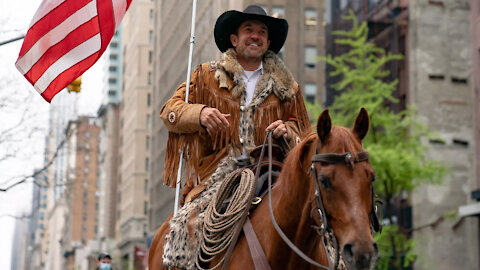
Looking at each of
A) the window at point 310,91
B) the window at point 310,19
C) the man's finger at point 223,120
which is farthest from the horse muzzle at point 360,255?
the window at point 310,19

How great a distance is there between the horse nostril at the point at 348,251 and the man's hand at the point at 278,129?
1816 mm

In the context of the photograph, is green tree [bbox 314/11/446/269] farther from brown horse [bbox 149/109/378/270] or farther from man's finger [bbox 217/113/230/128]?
brown horse [bbox 149/109/378/270]

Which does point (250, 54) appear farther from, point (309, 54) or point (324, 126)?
point (309, 54)

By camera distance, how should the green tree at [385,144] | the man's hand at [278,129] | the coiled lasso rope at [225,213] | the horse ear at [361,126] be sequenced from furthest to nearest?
the green tree at [385,144], the man's hand at [278,129], the coiled lasso rope at [225,213], the horse ear at [361,126]

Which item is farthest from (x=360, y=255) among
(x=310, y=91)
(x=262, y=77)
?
(x=310, y=91)

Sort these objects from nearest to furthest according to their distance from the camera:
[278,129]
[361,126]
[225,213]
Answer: [361,126] < [225,213] < [278,129]

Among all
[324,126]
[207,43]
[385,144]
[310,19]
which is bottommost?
[324,126]

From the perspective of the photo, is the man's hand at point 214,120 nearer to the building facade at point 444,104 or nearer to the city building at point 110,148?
the building facade at point 444,104

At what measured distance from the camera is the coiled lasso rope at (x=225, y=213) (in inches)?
240

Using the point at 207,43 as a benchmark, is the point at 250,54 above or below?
below

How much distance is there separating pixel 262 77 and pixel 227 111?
43 cm

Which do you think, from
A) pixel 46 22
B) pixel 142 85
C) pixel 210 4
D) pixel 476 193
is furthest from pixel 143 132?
→ pixel 46 22

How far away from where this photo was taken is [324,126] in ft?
16.8

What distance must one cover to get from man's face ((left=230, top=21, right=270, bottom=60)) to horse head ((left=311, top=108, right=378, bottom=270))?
6.56 ft
